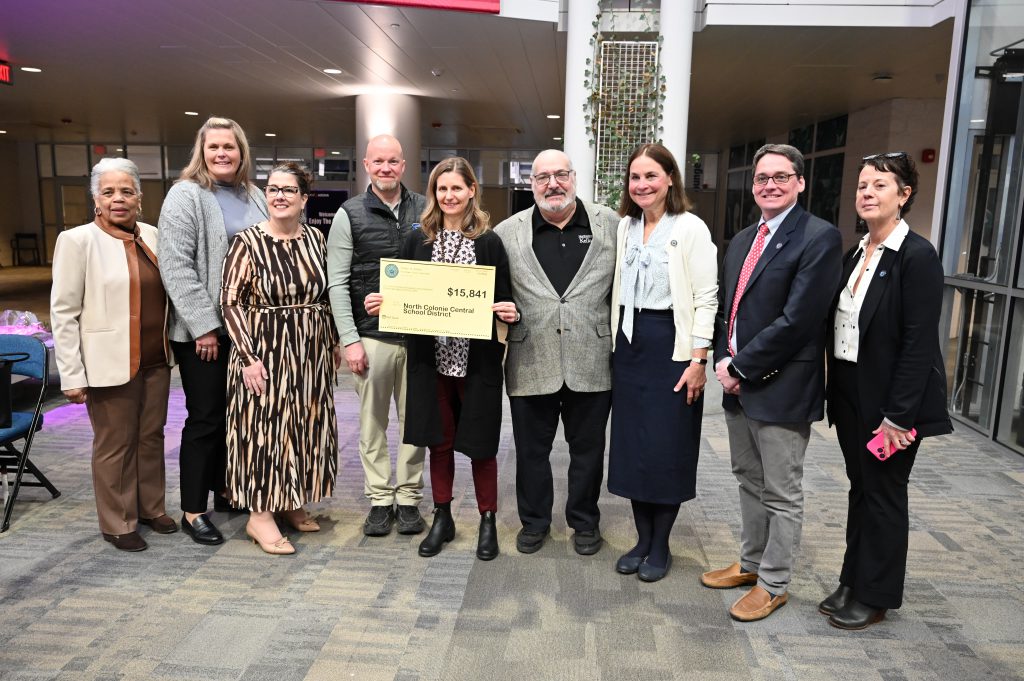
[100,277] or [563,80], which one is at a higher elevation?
[563,80]

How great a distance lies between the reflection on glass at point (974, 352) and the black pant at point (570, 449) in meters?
3.81

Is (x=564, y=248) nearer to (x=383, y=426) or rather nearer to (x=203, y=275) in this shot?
(x=383, y=426)

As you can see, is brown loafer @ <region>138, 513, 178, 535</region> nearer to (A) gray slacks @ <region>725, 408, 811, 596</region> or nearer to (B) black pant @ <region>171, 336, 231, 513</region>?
(B) black pant @ <region>171, 336, 231, 513</region>

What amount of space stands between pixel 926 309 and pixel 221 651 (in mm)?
2603

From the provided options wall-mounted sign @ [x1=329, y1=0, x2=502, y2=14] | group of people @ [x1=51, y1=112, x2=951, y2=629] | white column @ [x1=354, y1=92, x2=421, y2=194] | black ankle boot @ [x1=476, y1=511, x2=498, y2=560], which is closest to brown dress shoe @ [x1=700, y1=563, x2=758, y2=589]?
group of people @ [x1=51, y1=112, x2=951, y2=629]

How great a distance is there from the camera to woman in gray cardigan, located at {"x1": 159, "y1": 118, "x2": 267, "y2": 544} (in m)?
3.05

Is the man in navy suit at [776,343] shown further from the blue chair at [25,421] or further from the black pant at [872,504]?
the blue chair at [25,421]

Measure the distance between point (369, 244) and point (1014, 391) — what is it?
4692mm

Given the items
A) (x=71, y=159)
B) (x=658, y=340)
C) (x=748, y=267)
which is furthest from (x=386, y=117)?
(x=71, y=159)

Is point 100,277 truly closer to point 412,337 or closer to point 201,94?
point 412,337

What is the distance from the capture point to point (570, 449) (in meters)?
3.15

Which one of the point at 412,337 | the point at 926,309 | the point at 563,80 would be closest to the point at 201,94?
the point at 563,80

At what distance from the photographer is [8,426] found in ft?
11.0

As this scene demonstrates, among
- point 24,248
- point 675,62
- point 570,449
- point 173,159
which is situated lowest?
Answer: point 570,449
